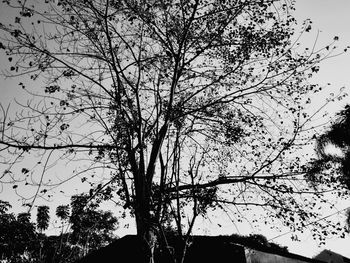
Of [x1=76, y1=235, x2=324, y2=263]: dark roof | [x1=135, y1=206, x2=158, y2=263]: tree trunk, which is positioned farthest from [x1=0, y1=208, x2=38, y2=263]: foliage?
[x1=135, y1=206, x2=158, y2=263]: tree trunk

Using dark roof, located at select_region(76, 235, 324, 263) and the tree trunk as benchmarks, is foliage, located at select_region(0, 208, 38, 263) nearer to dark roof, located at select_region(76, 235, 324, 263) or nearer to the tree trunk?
dark roof, located at select_region(76, 235, 324, 263)

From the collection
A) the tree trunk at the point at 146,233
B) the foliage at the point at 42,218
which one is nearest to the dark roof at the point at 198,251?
the tree trunk at the point at 146,233

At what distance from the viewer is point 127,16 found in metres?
9.31

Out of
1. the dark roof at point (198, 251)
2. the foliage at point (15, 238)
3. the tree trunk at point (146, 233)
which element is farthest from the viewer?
the foliage at point (15, 238)

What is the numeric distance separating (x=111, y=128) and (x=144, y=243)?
14.5 ft

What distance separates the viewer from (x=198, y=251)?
11.2m

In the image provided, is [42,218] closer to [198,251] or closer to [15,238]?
[15,238]

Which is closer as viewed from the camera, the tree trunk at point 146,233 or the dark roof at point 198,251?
the tree trunk at point 146,233

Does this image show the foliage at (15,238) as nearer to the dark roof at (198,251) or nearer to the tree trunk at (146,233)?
the dark roof at (198,251)

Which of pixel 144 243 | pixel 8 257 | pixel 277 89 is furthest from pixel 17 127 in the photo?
pixel 8 257

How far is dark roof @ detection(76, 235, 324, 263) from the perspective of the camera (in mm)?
10086

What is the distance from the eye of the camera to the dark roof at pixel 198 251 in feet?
33.1

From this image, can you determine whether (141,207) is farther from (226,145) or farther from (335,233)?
(335,233)

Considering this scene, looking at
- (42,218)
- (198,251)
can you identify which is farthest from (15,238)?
(198,251)
